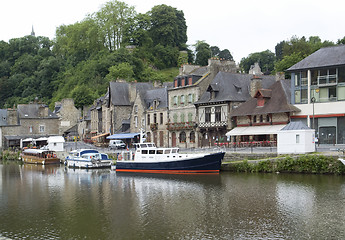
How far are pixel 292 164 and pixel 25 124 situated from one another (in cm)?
5052

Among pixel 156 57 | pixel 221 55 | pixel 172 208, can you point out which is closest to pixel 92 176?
pixel 172 208

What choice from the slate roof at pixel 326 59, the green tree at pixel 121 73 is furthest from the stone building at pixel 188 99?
the green tree at pixel 121 73

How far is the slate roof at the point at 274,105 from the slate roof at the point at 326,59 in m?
3.01

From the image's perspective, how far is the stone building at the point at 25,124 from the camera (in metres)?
71.2

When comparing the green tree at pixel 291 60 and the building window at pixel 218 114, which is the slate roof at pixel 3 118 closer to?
the building window at pixel 218 114

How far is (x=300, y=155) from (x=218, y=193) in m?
8.55

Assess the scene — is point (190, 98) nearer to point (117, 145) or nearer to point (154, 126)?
point (154, 126)

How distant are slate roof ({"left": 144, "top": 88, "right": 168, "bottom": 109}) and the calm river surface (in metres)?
22.9

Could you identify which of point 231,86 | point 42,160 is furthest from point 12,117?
point 231,86

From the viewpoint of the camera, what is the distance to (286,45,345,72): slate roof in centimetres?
4010

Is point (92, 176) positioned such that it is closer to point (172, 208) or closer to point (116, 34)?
→ point (172, 208)

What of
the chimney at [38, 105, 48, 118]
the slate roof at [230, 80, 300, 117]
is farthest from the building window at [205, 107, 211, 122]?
the chimney at [38, 105, 48, 118]

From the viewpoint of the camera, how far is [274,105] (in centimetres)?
4344

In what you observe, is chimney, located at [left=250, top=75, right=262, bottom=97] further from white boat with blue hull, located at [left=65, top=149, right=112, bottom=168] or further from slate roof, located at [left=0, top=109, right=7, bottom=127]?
slate roof, located at [left=0, top=109, right=7, bottom=127]
